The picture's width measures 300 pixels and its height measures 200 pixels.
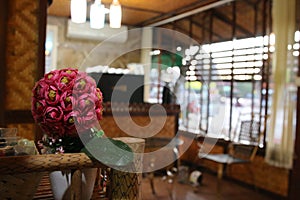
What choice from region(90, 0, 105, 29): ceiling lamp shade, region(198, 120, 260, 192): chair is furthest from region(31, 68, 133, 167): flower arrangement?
region(198, 120, 260, 192): chair

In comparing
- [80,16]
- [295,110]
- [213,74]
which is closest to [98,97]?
[80,16]

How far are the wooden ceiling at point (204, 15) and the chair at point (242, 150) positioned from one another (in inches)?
48.7

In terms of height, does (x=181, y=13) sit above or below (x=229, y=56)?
above

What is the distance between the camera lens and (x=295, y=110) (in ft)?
11.1

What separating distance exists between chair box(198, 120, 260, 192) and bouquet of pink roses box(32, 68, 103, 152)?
10.00 ft

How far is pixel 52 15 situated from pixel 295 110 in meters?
4.83

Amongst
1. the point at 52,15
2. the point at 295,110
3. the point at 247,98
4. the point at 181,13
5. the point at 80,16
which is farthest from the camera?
the point at 52,15

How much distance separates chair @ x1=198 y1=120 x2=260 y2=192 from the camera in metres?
3.60

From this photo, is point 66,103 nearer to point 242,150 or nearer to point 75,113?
point 75,113

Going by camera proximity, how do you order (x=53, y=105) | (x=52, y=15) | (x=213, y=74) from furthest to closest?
(x=52, y=15) < (x=213, y=74) < (x=53, y=105)

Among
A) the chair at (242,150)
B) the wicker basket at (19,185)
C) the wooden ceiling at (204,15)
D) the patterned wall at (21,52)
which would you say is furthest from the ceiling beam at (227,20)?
the wicker basket at (19,185)

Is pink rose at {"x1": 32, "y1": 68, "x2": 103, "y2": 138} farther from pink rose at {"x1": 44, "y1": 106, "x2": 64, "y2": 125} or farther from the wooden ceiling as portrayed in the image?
the wooden ceiling

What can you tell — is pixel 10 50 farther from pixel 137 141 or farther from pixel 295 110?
pixel 295 110

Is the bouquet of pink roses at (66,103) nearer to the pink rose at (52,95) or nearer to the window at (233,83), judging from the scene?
the pink rose at (52,95)
